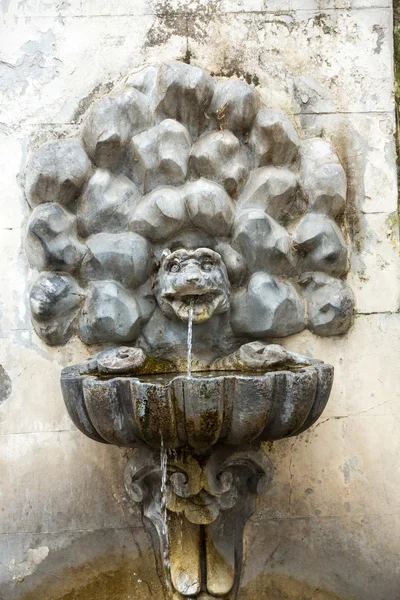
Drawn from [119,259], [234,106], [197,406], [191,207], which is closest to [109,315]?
[119,259]

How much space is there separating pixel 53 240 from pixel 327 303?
104 cm

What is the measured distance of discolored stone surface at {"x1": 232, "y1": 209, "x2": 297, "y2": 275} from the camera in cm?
262

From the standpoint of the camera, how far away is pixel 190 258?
2557mm

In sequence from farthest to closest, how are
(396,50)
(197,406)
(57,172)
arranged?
(396,50)
(57,172)
(197,406)

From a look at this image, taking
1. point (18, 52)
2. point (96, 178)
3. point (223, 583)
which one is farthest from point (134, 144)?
point (223, 583)

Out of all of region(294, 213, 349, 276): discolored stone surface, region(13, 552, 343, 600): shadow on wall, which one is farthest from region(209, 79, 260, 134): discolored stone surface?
region(13, 552, 343, 600): shadow on wall

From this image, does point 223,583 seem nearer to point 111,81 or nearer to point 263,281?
point 263,281

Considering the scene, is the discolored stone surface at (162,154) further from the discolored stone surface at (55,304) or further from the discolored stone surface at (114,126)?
the discolored stone surface at (55,304)

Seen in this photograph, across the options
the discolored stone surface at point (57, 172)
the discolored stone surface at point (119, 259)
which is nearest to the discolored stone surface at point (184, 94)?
the discolored stone surface at point (57, 172)

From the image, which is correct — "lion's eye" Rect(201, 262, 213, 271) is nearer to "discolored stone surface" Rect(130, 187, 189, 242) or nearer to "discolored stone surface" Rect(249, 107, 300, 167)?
"discolored stone surface" Rect(130, 187, 189, 242)

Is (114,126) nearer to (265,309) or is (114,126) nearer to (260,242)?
(260,242)

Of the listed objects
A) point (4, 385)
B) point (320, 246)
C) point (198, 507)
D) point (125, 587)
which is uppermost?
point (320, 246)

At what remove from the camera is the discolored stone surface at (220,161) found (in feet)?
8.75

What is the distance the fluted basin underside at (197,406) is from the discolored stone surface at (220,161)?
779 mm
